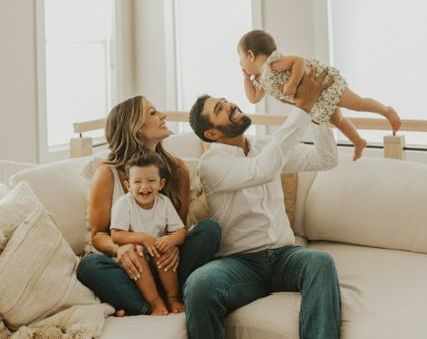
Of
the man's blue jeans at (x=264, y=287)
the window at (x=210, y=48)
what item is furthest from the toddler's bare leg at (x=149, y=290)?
the window at (x=210, y=48)

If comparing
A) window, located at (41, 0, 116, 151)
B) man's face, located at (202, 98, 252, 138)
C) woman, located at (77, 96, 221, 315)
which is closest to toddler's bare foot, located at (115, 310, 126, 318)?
woman, located at (77, 96, 221, 315)

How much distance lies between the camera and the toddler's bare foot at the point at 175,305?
2.02 m

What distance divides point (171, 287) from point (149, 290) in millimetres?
83

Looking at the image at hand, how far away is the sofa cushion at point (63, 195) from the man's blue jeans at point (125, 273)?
299mm

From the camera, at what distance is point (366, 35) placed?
3.78 m

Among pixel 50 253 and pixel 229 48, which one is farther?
pixel 229 48

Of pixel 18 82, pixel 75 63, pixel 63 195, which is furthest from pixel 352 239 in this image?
pixel 75 63

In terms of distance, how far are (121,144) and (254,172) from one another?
1.75 feet

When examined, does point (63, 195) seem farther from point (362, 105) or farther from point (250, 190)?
point (362, 105)

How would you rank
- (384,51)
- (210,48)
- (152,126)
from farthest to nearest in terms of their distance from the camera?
(210,48) < (384,51) < (152,126)

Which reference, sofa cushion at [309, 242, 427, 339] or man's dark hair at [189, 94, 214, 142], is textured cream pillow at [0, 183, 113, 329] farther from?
sofa cushion at [309, 242, 427, 339]

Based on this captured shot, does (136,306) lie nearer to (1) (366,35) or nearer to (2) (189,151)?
(2) (189,151)

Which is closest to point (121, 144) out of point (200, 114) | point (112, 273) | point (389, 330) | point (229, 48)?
point (200, 114)

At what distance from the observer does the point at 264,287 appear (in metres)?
2.15
